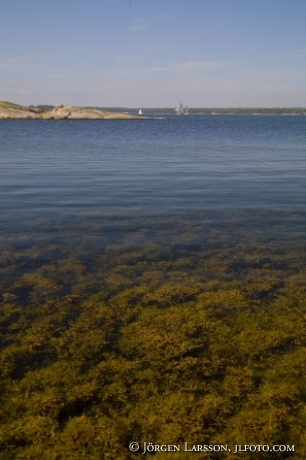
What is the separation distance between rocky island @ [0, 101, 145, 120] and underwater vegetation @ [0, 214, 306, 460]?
126 metres

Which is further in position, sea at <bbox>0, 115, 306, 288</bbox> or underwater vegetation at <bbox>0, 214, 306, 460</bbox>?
sea at <bbox>0, 115, 306, 288</bbox>

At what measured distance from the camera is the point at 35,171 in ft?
84.2

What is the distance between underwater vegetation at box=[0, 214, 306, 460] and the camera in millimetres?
5031

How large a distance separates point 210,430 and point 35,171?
22.9m

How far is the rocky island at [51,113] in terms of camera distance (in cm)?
12631

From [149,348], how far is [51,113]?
143 metres

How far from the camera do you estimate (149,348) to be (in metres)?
6.81

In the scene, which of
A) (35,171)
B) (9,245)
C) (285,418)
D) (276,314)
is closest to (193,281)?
(276,314)

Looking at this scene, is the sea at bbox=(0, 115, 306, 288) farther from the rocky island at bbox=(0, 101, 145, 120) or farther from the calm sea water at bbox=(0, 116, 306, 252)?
the rocky island at bbox=(0, 101, 145, 120)

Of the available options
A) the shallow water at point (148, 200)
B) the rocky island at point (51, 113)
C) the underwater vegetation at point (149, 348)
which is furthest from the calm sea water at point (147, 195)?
the rocky island at point (51, 113)

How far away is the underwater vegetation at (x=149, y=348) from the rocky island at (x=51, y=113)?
126m

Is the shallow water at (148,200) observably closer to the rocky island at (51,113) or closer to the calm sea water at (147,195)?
the calm sea water at (147,195)

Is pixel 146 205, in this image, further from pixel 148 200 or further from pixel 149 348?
pixel 149 348

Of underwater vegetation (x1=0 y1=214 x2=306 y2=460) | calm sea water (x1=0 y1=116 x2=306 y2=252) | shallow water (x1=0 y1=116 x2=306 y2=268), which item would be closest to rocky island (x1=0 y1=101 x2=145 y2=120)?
calm sea water (x1=0 y1=116 x2=306 y2=252)
